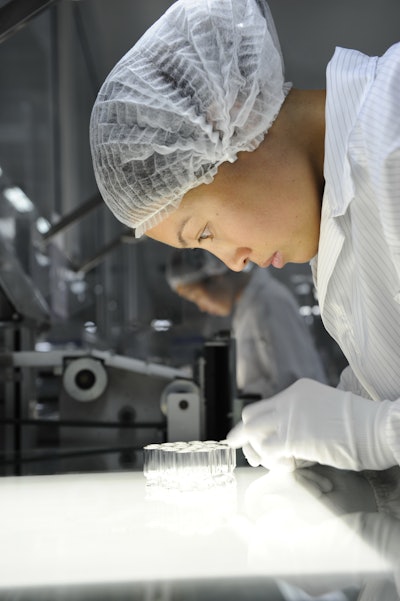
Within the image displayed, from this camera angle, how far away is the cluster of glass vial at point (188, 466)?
3.51 ft

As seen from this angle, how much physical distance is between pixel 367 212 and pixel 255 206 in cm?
17

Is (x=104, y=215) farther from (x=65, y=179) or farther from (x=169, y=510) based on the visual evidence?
(x=169, y=510)

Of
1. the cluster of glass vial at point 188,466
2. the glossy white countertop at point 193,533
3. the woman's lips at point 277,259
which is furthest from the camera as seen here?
the woman's lips at point 277,259

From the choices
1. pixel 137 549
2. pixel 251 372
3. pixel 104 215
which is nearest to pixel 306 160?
pixel 137 549

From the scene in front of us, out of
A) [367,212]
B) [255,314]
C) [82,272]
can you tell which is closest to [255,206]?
[367,212]

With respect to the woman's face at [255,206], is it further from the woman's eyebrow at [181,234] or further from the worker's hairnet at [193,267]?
A: the worker's hairnet at [193,267]

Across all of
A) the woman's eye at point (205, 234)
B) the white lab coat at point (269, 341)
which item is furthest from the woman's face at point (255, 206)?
the white lab coat at point (269, 341)

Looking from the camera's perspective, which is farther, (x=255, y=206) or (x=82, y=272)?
(x=82, y=272)

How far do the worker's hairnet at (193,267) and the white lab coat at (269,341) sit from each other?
18 cm

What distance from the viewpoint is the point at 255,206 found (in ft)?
3.70

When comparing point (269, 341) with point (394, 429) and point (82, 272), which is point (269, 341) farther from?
point (394, 429)

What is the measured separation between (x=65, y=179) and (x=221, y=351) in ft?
7.50

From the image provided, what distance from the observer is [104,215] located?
438cm

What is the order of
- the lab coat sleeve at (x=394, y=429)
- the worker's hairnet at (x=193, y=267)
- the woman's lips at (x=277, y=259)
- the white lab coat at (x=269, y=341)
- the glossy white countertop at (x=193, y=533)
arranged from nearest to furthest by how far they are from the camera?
1. the glossy white countertop at (x=193, y=533)
2. the lab coat sleeve at (x=394, y=429)
3. the woman's lips at (x=277, y=259)
4. the white lab coat at (x=269, y=341)
5. the worker's hairnet at (x=193, y=267)
